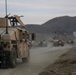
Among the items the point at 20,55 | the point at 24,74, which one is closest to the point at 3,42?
the point at 20,55

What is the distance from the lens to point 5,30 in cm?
2402

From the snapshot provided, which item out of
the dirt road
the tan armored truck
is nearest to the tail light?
the tan armored truck

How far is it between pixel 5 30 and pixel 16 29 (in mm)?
777

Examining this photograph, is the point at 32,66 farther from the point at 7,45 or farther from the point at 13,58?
the point at 7,45

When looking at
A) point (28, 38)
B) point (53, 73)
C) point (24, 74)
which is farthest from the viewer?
point (28, 38)

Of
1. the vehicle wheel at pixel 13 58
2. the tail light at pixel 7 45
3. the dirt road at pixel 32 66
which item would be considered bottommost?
the dirt road at pixel 32 66

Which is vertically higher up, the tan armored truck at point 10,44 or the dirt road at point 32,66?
the tan armored truck at point 10,44

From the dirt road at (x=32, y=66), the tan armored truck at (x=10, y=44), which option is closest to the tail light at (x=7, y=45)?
the tan armored truck at (x=10, y=44)

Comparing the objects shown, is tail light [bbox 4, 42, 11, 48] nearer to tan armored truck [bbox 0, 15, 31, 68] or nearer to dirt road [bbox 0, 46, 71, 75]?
tan armored truck [bbox 0, 15, 31, 68]

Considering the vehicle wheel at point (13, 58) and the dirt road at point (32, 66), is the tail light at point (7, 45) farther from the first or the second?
the dirt road at point (32, 66)

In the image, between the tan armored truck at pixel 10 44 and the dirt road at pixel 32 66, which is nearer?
the dirt road at pixel 32 66

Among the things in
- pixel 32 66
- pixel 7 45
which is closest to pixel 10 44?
pixel 7 45

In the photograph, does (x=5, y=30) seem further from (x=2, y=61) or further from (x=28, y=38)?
(x=28, y=38)

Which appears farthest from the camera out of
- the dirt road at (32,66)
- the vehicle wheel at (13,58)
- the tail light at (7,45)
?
the vehicle wheel at (13,58)
